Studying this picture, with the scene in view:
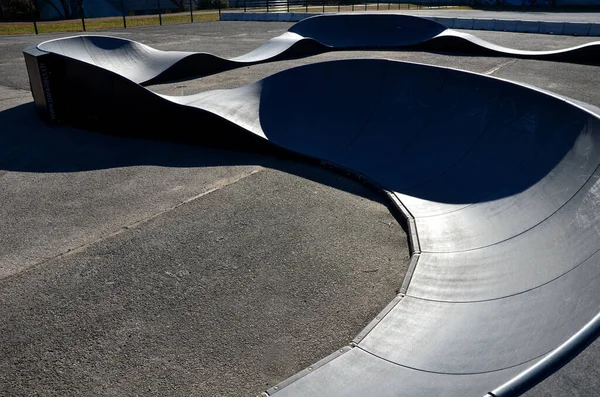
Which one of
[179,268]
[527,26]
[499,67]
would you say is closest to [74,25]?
[527,26]

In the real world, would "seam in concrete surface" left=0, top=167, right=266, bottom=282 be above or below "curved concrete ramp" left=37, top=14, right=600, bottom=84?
below

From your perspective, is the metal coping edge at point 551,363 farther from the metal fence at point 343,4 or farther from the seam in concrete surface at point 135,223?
the metal fence at point 343,4

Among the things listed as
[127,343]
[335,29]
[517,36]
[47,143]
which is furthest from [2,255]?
[517,36]

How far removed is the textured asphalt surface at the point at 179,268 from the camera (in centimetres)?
389

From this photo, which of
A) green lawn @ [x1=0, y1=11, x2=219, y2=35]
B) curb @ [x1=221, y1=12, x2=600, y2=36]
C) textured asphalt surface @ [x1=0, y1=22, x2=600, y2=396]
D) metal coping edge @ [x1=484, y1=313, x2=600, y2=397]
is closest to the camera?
metal coping edge @ [x1=484, y1=313, x2=600, y2=397]

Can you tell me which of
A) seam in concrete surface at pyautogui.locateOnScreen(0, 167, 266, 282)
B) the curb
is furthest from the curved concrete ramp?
the curb

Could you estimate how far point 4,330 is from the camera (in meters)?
4.30

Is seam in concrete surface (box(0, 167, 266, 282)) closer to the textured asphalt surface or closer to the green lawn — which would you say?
the textured asphalt surface

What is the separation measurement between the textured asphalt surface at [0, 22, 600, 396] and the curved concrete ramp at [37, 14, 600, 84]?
5020 millimetres

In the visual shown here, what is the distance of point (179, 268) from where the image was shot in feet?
17.3

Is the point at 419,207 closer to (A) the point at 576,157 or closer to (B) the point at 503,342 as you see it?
(A) the point at 576,157

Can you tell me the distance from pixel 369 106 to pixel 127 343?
5.97 m

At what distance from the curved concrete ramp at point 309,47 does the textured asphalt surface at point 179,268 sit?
16.5 ft

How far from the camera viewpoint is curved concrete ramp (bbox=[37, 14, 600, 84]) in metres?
13.6
